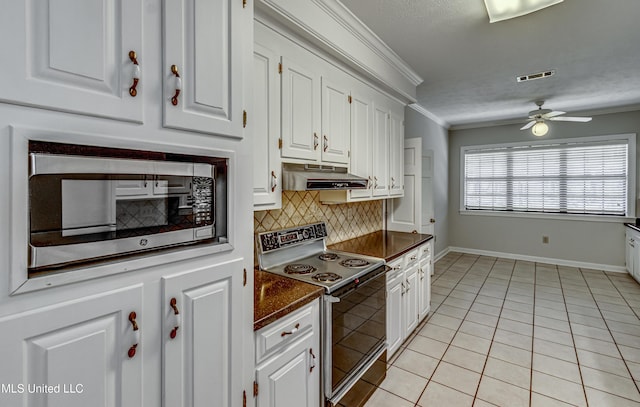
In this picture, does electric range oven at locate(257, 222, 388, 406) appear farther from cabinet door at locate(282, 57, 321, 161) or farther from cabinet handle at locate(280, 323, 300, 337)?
cabinet door at locate(282, 57, 321, 161)

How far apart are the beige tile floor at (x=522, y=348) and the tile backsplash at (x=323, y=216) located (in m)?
1.17

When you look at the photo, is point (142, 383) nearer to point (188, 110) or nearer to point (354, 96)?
point (188, 110)

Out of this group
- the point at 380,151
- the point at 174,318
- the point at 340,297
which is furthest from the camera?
the point at 380,151

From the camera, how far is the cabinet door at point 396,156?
317 centimetres

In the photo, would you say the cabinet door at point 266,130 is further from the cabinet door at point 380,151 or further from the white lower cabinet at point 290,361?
the cabinet door at point 380,151

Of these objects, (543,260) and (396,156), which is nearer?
(396,156)

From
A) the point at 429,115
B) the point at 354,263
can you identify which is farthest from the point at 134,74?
the point at 429,115

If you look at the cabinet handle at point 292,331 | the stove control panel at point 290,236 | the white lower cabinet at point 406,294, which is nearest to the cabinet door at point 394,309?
the white lower cabinet at point 406,294

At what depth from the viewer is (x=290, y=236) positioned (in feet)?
7.22

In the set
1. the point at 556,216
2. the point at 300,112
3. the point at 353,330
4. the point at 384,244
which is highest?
the point at 300,112

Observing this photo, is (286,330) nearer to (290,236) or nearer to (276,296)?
(276,296)

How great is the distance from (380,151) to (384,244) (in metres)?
0.90

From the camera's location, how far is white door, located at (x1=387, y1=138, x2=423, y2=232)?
3605mm

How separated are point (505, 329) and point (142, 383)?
3.42 metres
